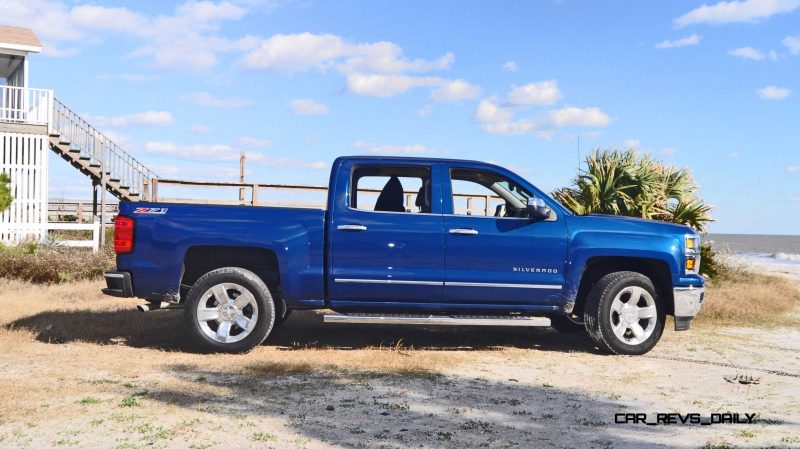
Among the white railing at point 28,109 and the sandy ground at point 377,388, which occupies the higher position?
the white railing at point 28,109

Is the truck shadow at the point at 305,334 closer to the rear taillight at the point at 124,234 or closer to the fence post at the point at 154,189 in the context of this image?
the rear taillight at the point at 124,234

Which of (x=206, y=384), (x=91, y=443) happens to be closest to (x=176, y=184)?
(x=206, y=384)

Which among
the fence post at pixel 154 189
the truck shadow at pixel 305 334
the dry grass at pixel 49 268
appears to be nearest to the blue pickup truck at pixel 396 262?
the truck shadow at pixel 305 334

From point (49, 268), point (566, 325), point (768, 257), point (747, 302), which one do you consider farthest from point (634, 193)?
point (768, 257)

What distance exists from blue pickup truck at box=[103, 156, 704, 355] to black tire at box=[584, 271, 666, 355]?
0.01 meters

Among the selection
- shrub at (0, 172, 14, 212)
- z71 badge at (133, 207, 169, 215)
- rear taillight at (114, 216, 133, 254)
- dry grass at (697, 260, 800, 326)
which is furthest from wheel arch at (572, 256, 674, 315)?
shrub at (0, 172, 14, 212)

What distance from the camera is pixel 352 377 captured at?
653cm

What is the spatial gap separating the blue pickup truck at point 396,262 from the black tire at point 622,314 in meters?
0.01

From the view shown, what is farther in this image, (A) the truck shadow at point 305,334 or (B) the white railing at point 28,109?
(B) the white railing at point 28,109

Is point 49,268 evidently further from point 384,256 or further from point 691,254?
point 691,254

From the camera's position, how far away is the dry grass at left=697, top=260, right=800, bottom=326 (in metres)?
11.2

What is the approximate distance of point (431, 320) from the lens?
7.43m

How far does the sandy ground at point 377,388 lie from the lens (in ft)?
15.8

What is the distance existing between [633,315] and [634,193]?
6235 mm
